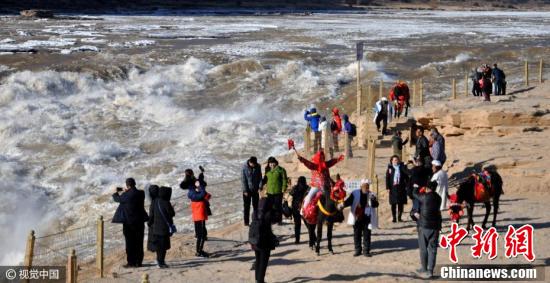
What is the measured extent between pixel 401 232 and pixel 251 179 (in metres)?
2.24

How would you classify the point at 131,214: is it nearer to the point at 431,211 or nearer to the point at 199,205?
the point at 199,205

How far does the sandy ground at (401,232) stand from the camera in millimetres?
10922

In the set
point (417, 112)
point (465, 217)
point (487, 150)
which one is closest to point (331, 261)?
point (465, 217)

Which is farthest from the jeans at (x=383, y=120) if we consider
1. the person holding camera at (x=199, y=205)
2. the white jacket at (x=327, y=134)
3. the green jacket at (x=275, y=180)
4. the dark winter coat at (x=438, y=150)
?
the person holding camera at (x=199, y=205)

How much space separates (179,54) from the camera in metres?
42.1

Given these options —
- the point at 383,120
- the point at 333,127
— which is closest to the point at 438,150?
the point at 333,127

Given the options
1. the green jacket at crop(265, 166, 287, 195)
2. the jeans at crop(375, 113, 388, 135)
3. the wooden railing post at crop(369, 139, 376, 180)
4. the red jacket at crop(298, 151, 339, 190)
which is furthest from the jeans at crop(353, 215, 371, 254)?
the jeans at crop(375, 113, 388, 135)

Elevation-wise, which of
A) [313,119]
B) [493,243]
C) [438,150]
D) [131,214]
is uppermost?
[313,119]

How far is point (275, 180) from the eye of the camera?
12383 millimetres

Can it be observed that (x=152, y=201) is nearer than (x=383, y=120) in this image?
Yes

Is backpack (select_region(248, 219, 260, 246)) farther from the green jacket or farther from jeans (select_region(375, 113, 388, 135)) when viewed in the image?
jeans (select_region(375, 113, 388, 135))

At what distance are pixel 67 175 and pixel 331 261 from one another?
10.8m

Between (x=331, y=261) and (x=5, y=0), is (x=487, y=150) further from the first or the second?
(x=5, y=0)

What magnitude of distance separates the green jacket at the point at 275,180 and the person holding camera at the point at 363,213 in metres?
1.55
